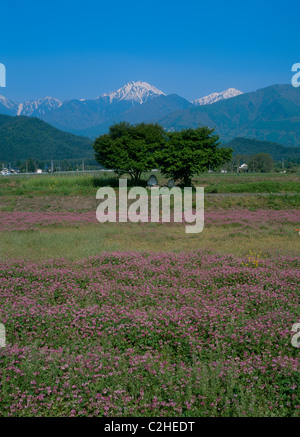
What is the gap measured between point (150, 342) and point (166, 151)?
3749cm

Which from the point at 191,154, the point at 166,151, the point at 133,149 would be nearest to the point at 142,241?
the point at 191,154

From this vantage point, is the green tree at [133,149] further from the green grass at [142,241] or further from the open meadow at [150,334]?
the open meadow at [150,334]

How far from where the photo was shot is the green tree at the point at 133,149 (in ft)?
148

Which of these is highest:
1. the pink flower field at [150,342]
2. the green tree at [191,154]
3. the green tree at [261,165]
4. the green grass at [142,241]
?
the green tree at [261,165]

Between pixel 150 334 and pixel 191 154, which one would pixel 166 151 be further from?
pixel 150 334

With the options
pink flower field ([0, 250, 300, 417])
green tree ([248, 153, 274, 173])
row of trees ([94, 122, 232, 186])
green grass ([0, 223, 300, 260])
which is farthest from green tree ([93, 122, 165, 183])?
green tree ([248, 153, 274, 173])

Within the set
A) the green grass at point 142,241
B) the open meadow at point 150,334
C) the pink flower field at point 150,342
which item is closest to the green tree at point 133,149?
the green grass at point 142,241

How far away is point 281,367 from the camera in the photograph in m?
6.00

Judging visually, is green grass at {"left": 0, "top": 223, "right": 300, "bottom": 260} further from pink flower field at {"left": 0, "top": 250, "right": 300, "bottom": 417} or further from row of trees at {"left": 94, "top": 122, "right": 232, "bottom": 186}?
row of trees at {"left": 94, "top": 122, "right": 232, "bottom": 186}

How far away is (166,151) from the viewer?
42.9 meters

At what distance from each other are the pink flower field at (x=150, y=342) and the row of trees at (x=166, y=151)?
102 feet

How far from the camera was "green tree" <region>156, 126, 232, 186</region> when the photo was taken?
4119 cm

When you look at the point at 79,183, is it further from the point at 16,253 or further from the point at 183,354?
the point at 183,354
